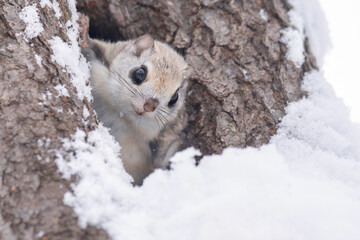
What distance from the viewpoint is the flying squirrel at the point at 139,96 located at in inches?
95.3

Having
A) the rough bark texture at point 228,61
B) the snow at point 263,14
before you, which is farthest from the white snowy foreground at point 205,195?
the snow at point 263,14

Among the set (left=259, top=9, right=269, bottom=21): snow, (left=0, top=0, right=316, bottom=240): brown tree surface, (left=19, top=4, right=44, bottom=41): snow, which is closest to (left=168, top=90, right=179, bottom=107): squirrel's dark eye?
(left=0, top=0, right=316, bottom=240): brown tree surface

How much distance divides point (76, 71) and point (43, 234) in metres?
0.87

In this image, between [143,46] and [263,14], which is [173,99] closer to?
[143,46]

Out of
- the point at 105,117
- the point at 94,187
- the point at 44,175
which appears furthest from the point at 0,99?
the point at 105,117

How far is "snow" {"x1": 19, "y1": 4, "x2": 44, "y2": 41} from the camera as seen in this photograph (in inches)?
72.2

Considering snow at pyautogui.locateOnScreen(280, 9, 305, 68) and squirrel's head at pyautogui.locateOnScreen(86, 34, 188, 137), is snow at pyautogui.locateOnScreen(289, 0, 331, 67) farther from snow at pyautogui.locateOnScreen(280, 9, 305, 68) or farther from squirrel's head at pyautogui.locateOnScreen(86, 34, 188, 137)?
squirrel's head at pyautogui.locateOnScreen(86, 34, 188, 137)

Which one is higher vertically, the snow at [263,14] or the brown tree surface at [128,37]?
the snow at [263,14]

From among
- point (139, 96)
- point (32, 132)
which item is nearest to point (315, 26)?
point (139, 96)

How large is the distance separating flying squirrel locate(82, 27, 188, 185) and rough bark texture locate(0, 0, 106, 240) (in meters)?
0.54

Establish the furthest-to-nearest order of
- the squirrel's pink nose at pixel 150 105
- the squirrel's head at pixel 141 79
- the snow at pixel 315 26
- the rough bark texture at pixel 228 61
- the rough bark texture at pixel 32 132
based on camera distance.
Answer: the snow at pixel 315 26
the rough bark texture at pixel 228 61
the squirrel's head at pixel 141 79
the squirrel's pink nose at pixel 150 105
the rough bark texture at pixel 32 132

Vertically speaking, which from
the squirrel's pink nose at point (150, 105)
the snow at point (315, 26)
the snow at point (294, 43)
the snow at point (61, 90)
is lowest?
the snow at point (61, 90)

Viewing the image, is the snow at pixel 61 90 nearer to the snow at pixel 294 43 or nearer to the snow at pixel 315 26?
the snow at pixel 294 43

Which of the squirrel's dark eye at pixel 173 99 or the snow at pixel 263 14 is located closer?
the squirrel's dark eye at pixel 173 99
